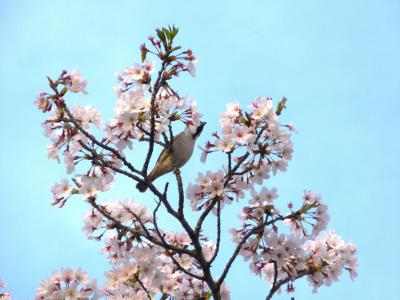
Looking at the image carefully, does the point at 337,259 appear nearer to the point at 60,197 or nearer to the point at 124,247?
the point at 124,247

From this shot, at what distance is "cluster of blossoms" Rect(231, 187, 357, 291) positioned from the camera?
21.9 ft

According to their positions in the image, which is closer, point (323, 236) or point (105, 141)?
point (105, 141)

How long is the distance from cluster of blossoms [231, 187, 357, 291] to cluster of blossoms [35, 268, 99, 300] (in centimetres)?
203

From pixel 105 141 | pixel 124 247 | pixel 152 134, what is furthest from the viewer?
pixel 124 247

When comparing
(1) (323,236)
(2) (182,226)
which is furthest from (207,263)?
(1) (323,236)

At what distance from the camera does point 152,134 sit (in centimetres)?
586

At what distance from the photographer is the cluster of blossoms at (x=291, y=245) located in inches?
263

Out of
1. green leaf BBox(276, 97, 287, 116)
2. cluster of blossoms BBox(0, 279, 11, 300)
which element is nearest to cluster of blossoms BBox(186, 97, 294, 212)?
green leaf BBox(276, 97, 287, 116)

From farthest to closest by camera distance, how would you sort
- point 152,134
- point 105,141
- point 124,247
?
point 124,247 → point 105,141 → point 152,134

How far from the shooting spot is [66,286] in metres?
6.77

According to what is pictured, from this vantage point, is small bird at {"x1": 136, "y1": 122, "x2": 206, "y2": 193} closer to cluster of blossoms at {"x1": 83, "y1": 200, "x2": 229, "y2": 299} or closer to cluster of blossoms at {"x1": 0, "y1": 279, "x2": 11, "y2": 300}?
cluster of blossoms at {"x1": 83, "y1": 200, "x2": 229, "y2": 299}

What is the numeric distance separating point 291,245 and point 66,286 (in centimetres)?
298

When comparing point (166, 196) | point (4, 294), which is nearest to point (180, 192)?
point (166, 196)

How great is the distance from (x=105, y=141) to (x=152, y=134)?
83 centimetres
